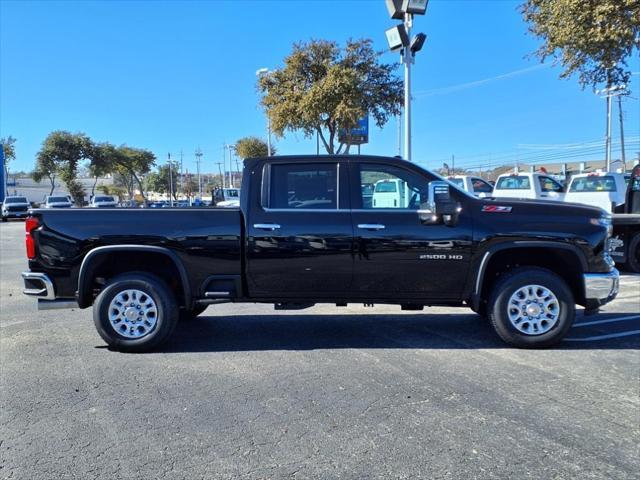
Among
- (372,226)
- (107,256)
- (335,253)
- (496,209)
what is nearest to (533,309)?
(496,209)

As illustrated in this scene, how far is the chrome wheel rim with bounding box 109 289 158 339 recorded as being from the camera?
17.4 ft

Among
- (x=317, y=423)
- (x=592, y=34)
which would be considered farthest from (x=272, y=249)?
(x=592, y=34)

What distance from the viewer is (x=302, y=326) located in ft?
21.1

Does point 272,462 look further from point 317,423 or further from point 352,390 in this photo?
point 352,390

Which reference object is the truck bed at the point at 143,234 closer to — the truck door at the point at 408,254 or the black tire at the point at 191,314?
the truck door at the point at 408,254

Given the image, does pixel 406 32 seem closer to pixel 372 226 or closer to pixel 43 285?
pixel 372 226

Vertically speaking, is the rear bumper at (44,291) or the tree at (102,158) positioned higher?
the tree at (102,158)

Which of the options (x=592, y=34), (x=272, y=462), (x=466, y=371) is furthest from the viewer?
(x=592, y=34)

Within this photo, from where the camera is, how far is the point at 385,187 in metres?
5.66

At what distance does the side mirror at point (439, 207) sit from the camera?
499 centimetres

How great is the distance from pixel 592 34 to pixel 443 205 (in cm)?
729

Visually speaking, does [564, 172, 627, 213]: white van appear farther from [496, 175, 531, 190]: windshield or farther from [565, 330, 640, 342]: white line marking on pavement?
[565, 330, 640, 342]: white line marking on pavement

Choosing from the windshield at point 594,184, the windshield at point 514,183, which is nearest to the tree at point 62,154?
the windshield at point 514,183

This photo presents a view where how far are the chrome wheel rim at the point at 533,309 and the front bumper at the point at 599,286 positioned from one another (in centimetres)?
33
